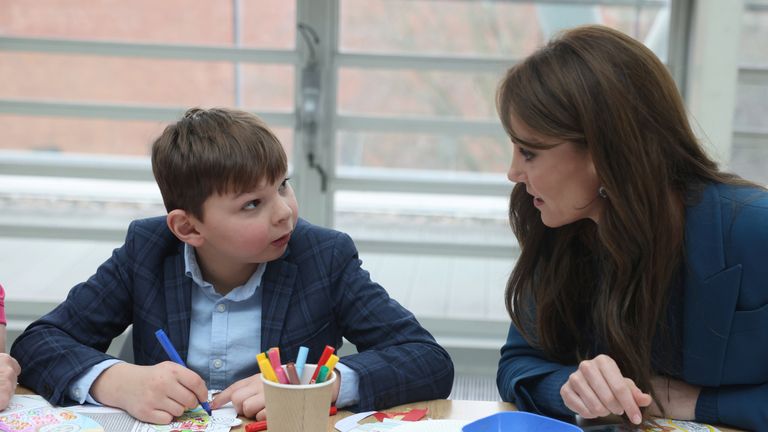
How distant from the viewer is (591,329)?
5.44 feet

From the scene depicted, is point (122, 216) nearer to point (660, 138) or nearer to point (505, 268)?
point (505, 268)

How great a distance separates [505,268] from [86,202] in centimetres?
154

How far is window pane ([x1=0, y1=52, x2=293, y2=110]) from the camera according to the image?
3291 mm

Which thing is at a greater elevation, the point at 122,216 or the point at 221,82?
the point at 221,82

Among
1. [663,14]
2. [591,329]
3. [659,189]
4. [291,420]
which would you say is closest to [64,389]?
[291,420]

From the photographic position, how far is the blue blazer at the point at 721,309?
4.85 ft

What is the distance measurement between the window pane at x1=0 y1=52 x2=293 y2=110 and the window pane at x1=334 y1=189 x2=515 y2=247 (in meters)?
0.46

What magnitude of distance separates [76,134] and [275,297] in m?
1.89

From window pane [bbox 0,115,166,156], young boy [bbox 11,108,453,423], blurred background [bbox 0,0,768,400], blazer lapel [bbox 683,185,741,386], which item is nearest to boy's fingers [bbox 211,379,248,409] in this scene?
young boy [bbox 11,108,453,423]

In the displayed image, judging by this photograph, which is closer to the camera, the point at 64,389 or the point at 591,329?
the point at 64,389

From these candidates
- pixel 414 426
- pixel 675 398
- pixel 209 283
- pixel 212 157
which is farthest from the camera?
pixel 209 283

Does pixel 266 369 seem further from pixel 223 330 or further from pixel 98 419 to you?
pixel 223 330

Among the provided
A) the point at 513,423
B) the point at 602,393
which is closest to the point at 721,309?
the point at 602,393

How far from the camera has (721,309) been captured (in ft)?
4.88
